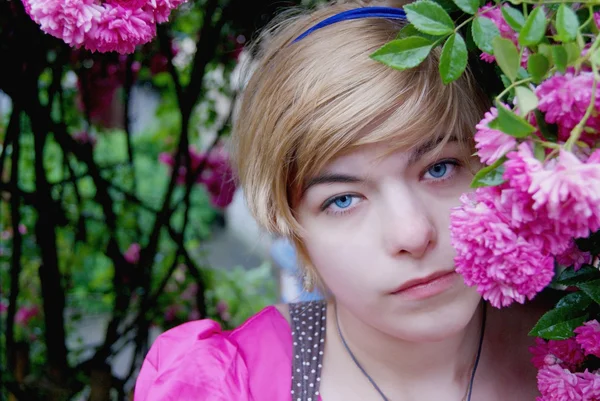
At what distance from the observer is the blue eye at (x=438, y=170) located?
946mm

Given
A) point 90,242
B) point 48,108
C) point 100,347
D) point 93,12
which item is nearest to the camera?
point 93,12

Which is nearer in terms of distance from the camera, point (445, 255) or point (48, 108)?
point (445, 255)

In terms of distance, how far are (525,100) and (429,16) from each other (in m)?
0.16

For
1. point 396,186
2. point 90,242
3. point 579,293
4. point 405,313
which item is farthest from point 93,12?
point 90,242

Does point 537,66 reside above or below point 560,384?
above

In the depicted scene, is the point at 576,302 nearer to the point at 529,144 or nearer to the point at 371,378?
the point at 529,144

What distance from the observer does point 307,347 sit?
1.17 m

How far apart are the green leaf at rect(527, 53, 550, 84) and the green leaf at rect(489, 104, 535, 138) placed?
2.4 inches

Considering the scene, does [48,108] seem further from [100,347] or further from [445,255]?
[445,255]

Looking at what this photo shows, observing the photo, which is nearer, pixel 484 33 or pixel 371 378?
pixel 484 33

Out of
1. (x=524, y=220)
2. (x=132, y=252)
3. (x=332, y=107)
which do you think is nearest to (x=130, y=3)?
(x=332, y=107)

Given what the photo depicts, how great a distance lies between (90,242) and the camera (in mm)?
1896

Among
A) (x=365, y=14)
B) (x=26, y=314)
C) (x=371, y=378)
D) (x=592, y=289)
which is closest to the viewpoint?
(x=592, y=289)

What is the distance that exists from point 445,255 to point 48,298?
101cm
